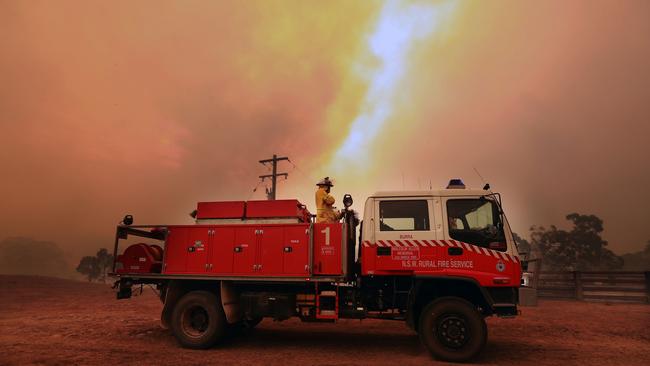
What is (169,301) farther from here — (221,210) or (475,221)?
(475,221)

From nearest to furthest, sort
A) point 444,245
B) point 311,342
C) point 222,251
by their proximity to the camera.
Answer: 1. point 444,245
2. point 222,251
3. point 311,342

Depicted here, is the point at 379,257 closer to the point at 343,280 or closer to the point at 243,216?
the point at 343,280

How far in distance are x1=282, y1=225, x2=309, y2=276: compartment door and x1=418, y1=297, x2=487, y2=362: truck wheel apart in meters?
2.60

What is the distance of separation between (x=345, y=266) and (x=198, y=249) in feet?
11.1

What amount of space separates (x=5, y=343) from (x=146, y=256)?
3499mm

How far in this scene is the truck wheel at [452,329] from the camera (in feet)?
23.1

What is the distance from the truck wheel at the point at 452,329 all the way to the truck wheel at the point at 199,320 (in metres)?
4.35

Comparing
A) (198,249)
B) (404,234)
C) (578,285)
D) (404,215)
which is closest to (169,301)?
(198,249)

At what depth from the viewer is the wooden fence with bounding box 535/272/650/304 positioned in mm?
16859

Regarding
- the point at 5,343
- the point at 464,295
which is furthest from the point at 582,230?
the point at 5,343

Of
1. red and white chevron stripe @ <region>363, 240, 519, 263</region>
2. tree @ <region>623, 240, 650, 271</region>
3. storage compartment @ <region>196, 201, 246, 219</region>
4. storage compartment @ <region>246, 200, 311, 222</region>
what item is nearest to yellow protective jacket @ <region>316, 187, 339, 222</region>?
storage compartment @ <region>246, 200, 311, 222</region>

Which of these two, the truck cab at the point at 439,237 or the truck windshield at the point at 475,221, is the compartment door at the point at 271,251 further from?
the truck windshield at the point at 475,221

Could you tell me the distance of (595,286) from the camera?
17.9m

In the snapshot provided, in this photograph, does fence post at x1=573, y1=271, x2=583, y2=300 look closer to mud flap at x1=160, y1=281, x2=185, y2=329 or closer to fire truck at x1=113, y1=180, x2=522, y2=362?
fire truck at x1=113, y1=180, x2=522, y2=362
